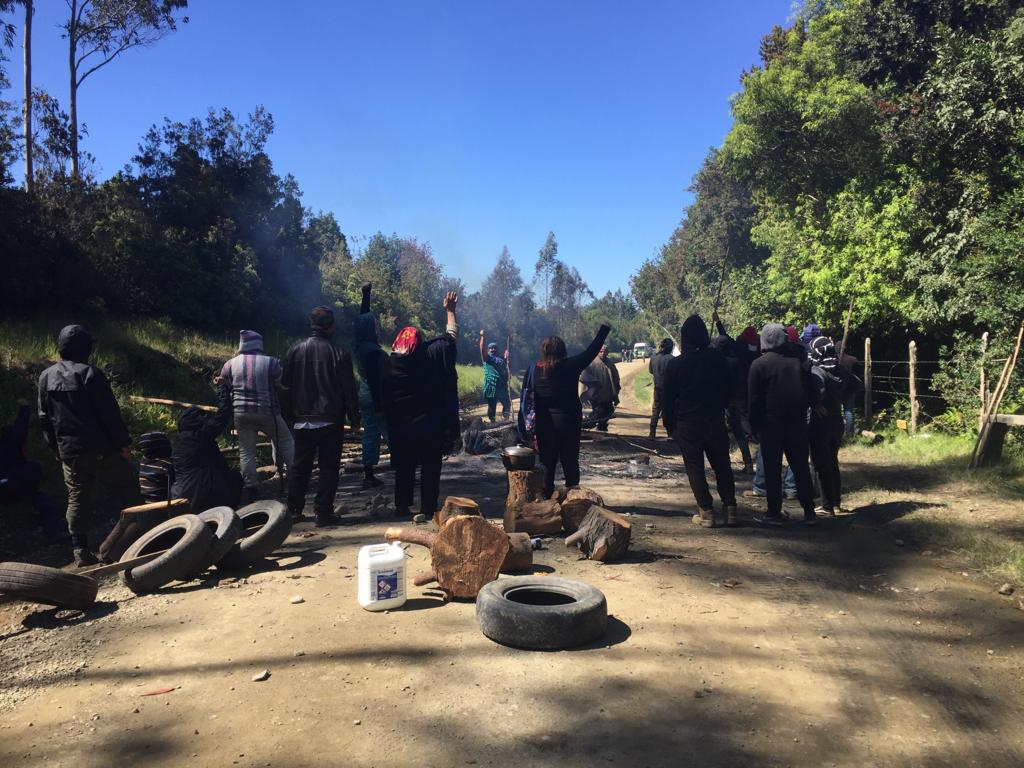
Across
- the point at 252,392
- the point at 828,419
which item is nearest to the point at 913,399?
the point at 828,419

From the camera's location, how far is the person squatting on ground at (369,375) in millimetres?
6754

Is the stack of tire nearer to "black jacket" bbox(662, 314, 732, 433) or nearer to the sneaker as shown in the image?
the sneaker

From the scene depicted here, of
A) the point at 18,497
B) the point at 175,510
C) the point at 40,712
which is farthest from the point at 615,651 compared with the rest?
the point at 18,497

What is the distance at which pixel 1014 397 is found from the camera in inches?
412

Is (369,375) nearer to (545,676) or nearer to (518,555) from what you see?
(518,555)

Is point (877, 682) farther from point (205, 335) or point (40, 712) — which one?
point (205, 335)

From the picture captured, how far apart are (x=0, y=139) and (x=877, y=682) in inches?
693

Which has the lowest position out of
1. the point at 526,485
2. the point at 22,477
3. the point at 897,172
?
the point at 526,485

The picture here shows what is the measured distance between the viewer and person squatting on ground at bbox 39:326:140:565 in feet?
17.4

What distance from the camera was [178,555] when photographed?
15.5ft

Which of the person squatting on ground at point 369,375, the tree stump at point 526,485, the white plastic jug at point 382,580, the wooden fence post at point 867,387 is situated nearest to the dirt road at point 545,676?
the white plastic jug at point 382,580

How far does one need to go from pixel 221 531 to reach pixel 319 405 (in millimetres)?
1522

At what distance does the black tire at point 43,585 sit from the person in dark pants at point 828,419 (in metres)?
6.24

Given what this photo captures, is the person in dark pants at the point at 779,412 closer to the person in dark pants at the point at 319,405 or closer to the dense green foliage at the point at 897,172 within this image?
the person in dark pants at the point at 319,405
